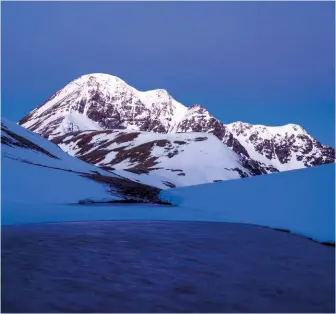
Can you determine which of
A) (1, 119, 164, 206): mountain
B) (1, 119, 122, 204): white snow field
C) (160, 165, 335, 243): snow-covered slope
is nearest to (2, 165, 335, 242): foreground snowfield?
(160, 165, 335, 243): snow-covered slope

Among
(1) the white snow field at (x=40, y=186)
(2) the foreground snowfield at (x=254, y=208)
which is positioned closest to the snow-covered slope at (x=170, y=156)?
(1) the white snow field at (x=40, y=186)

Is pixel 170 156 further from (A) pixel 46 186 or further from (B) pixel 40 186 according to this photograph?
(B) pixel 40 186

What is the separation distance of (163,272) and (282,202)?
12.3 metres

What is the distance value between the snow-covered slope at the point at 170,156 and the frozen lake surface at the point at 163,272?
72283mm

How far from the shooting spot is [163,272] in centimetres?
1246

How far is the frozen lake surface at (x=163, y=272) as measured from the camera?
386 inches

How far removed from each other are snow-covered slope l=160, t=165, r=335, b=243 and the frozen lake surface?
137 cm

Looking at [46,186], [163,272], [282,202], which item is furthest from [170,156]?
[163,272]

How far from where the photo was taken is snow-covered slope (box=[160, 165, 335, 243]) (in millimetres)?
19031

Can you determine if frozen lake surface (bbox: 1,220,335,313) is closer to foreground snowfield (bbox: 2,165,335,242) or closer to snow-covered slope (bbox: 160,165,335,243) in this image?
snow-covered slope (bbox: 160,165,335,243)

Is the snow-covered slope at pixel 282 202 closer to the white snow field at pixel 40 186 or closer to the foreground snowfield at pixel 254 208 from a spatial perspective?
the foreground snowfield at pixel 254 208

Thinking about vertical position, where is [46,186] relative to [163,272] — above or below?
above

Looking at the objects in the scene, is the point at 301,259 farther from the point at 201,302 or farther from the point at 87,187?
the point at 87,187

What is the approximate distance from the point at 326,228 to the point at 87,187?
22.2 meters
